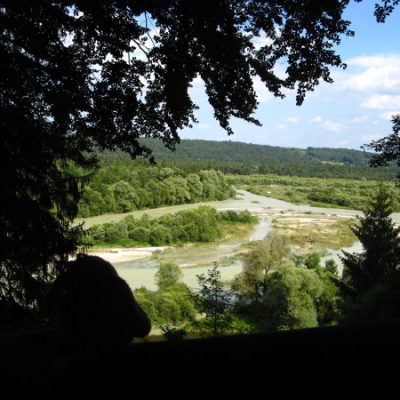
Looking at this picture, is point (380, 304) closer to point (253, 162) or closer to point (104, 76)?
point (104, 76)

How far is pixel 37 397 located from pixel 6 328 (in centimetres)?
333

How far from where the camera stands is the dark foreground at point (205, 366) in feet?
3.16

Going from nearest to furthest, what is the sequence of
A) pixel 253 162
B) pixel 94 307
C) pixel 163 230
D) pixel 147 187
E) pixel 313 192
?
pixel 94 307 → pixel 163 230 → pixel 147 187 → pixel 313 192 → pixel 253 162

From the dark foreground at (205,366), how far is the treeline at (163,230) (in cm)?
3669

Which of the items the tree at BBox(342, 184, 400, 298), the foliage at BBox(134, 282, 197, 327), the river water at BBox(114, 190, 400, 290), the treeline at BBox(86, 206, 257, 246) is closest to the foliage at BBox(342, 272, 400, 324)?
the tree at BBox(342, 184, 400, 298)

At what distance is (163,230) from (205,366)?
40073 mm

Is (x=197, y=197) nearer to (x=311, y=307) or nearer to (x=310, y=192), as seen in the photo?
(x=310, y=192)

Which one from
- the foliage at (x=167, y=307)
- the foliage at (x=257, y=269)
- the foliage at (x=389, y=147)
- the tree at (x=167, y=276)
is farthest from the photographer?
the tree at (x=167, y=276)

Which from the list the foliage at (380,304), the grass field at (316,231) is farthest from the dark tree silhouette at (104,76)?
the grass field at (316,231)

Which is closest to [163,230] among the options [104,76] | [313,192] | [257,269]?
[257,269]

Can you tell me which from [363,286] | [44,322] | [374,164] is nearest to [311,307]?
[363,286]

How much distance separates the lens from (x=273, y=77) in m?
4.26

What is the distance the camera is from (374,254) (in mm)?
16953

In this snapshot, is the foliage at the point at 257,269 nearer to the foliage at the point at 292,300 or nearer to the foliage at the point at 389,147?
the foliage at the point at 292,300
